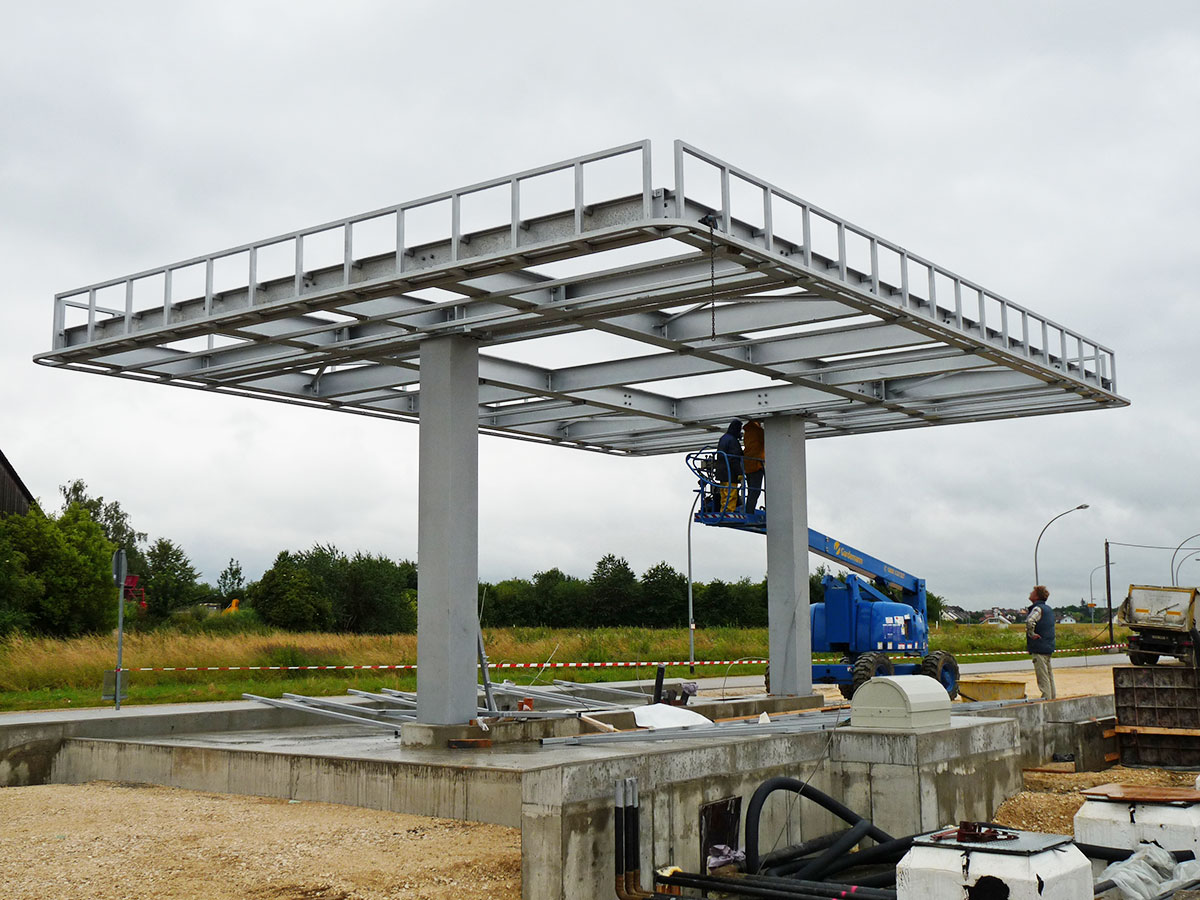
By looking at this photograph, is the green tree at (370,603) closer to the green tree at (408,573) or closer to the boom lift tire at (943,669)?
the green tree at (408,573)

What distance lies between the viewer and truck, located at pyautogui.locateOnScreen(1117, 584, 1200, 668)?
19875mm

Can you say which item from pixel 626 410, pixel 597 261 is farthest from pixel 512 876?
pixel 626 410

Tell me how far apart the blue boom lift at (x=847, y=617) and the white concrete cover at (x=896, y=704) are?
854 centimetres

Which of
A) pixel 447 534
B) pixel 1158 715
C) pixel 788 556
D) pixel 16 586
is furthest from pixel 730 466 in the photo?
pixel 16 586

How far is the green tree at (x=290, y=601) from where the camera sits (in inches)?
2020

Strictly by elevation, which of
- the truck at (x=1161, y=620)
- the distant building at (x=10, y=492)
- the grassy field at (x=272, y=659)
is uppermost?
the distant building at (x=10, y=492)

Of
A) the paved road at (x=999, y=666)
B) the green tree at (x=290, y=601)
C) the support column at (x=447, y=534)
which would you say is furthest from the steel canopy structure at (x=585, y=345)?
the green tree at (x=290, y=601)

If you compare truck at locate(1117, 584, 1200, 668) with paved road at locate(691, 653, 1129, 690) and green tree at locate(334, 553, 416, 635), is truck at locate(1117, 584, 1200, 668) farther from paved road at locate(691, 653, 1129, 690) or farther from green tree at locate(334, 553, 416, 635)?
green tree at locate(334, 553, 416, 635)

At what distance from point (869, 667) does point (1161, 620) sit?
512cm

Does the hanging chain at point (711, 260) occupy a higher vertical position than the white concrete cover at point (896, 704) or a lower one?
higher

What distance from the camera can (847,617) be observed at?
2061cm

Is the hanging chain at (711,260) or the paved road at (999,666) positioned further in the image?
the paved road at (999,666)

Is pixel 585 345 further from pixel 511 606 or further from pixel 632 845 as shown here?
pixel 511 606

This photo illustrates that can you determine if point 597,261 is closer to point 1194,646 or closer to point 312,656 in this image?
point 1194,646
